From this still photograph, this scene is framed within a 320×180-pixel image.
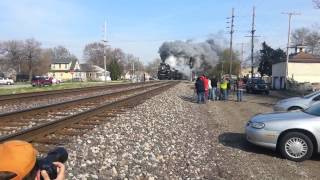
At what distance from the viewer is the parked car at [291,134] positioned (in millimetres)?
10086

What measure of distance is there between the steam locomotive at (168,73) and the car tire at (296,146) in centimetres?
8057

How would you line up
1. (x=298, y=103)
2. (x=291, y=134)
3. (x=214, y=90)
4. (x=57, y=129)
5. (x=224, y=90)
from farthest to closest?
(x=214, y=90) → (x=224, y=90) → (x=298, y=103) → (x=57, y=129) → (x=291, y=134)

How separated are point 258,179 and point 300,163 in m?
2.26

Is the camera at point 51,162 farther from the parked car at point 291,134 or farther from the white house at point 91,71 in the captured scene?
the white house at point 91,71

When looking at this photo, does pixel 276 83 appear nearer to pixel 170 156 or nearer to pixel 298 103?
pixel 298 103

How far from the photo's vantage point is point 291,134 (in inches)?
402

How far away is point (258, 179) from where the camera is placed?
26.2 ft

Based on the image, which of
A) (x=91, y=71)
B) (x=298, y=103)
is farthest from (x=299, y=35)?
(x=298, y=103)

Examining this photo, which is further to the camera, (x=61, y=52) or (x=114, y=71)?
(x=61, y=52)

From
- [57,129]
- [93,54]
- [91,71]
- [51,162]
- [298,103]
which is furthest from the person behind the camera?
[93,54]

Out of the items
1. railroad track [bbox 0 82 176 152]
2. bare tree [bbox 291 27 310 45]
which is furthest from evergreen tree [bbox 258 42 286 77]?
railroad track [bbox 0 82 176 152]

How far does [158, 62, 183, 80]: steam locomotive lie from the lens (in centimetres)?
9100

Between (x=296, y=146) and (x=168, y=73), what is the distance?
81.6 m

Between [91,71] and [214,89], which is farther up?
[214,89]
